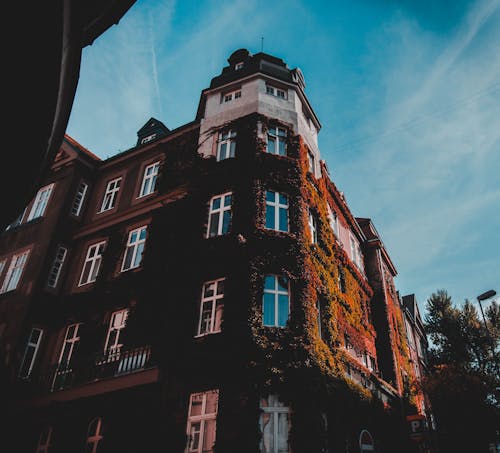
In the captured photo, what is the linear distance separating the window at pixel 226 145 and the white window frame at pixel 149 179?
419 cm

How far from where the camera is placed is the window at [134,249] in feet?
66.9

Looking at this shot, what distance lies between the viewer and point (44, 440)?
57.0ft

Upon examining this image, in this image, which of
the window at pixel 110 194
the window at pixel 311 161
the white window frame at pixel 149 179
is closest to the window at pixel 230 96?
the window at pixel 311 161

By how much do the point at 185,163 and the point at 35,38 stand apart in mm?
16407

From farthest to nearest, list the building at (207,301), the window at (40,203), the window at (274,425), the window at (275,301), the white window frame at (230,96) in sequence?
the window at (40,203)
the white window frame at (230,96)
the window at (275,301)
the building at (207,301)
the window at (274,425)

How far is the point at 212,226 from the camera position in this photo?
18.4 meters

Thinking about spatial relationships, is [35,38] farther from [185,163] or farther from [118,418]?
[185,163]

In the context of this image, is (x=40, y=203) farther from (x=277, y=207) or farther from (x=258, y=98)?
(x=277, y=207)

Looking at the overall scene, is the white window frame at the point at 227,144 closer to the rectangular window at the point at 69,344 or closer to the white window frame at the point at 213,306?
the white window frame at the point at 213,306

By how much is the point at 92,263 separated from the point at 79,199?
4805mm

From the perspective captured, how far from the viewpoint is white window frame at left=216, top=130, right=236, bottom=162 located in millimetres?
20652

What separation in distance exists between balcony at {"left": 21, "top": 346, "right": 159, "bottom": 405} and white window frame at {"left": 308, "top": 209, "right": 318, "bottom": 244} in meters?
8.64

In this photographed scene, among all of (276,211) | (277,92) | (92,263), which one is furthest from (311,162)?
(92,263)

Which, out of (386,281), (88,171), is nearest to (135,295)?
(88,171)
